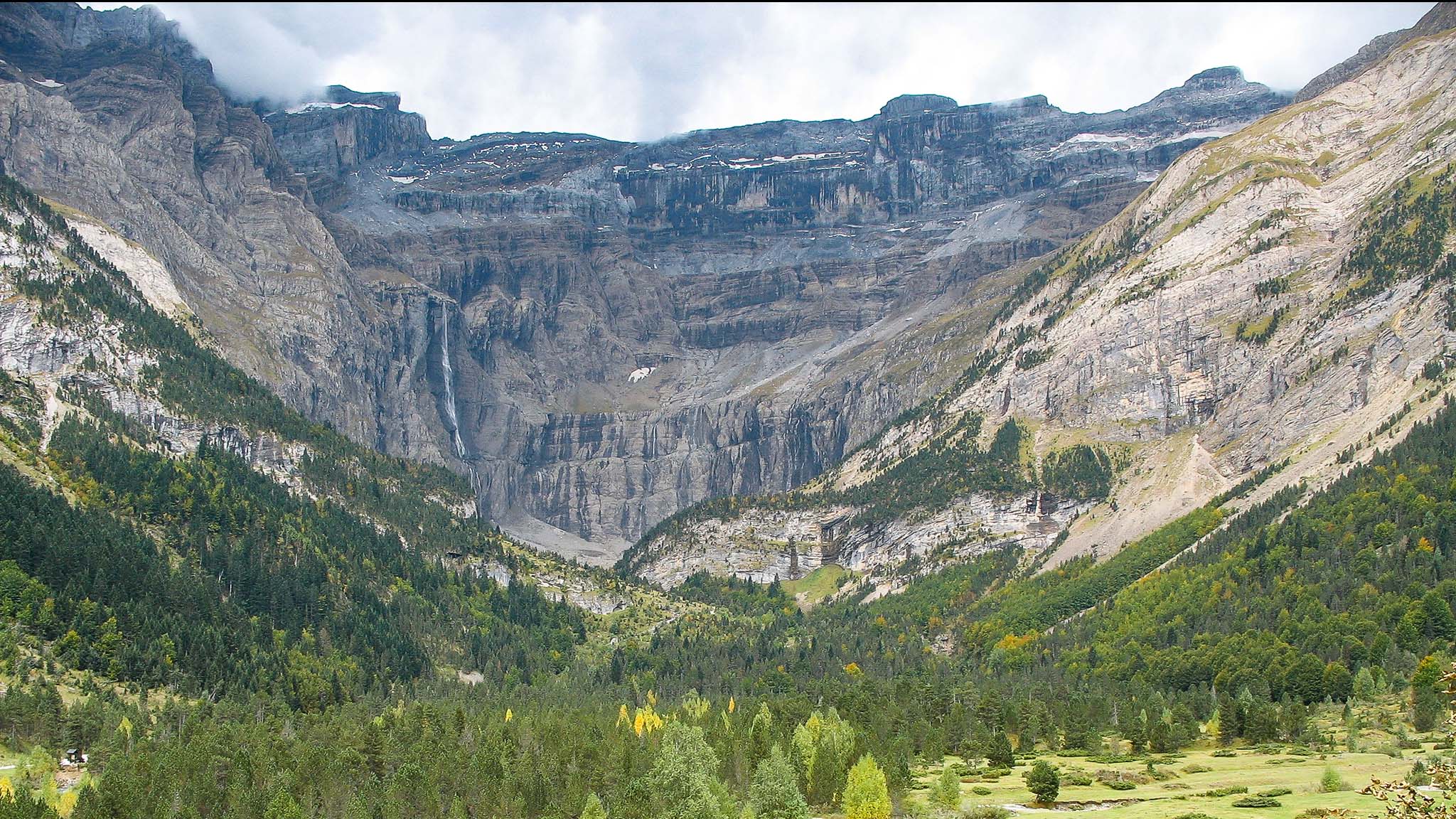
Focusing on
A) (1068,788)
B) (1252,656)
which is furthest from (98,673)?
(1252,656)

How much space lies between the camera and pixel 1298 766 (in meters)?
115

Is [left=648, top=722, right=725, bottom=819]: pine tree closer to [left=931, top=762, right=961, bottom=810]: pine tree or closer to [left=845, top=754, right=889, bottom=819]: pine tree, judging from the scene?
[left=845, top=754, right=889, bottom=819]: pine tree

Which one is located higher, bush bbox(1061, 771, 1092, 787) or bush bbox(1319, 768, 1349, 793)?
bush bbox(1319, 768, 1349, 793)

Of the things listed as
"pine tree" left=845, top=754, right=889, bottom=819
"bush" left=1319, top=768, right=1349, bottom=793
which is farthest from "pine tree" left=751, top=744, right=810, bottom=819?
"bush" left=1319, top=768, right=1349, bottom=793

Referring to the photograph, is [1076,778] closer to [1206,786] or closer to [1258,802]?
[1206,786]

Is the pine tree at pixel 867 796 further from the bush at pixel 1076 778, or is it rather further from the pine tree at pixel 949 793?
the bush at pixel 1076 778

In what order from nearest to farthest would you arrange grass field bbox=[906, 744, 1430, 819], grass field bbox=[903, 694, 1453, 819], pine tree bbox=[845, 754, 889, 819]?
grass field bbox=[906, 744, 1430, 819] → grass field bbox=[903, 694, 1453, 819] → pine tree bbox=[845, 754, 889, 819]

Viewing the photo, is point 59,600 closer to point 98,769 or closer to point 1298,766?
point 98,769

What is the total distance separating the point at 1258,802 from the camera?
95000 millimetres

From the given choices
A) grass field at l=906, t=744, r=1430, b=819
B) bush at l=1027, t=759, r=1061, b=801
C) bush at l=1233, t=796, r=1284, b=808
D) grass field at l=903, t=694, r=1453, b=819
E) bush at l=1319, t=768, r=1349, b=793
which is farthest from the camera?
bush at l=1027, t=759, r=1061, b=801

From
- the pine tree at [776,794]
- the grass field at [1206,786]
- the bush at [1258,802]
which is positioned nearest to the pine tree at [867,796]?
the pine tree at [776,794]

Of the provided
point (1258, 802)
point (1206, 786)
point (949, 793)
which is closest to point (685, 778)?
point (949, 793)

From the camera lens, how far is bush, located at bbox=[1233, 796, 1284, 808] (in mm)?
93312

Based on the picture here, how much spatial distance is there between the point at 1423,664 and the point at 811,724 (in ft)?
218
